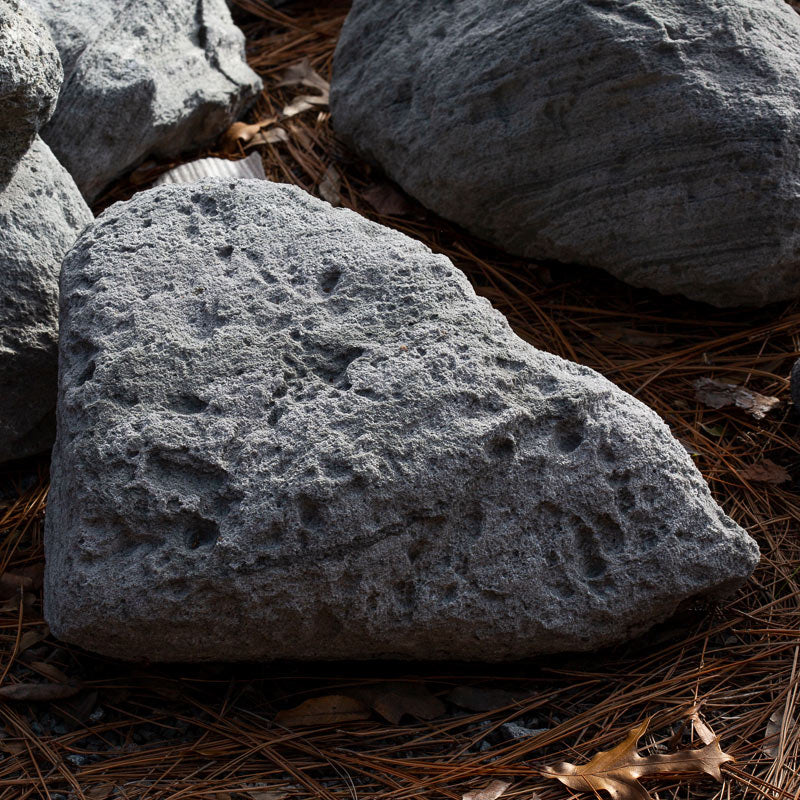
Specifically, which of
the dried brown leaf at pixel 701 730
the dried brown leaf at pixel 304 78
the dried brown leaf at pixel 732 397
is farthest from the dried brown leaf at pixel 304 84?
the dried brown leaf at pixel 701 730

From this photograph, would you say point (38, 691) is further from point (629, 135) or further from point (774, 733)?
point (629, 135)

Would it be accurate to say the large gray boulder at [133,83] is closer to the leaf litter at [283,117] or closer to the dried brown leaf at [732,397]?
the leaf litter at [283,117]

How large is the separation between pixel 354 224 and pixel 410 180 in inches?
37.1

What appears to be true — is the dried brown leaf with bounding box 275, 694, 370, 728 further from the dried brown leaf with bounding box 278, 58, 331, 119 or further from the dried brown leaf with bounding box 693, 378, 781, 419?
the dried brown leaf with bounding box 278, 58, 331, 119

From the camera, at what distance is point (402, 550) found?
1878 millimetres

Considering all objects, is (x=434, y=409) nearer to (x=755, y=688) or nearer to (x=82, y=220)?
(x=755, y=688)

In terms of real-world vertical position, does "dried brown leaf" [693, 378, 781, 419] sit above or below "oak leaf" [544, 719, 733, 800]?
above

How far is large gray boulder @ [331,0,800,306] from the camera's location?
2781 millimetres

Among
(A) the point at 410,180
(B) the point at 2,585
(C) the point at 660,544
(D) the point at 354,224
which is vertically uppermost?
(D) the point at 354,224

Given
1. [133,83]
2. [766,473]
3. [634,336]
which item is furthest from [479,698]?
[133,83]

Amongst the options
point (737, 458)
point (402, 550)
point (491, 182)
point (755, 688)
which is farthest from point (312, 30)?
point (755, 688)

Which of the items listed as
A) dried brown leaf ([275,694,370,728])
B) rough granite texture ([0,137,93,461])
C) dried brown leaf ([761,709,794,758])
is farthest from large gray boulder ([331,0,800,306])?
dried brown leaf ([275,694,370,728])

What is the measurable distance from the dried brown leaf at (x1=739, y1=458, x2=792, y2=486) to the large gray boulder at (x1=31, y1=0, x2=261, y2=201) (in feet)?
7.11

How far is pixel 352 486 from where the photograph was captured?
6.02 ft
